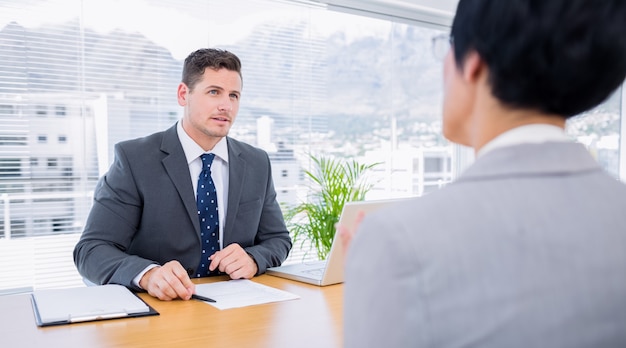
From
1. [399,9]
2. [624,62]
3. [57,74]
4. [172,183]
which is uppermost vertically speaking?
[399,9]

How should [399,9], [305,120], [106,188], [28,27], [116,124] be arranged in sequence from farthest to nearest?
[399,9]
[305,120]
[116,124]
[28,27]
[106,188]

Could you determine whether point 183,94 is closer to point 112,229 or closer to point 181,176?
point 181,176

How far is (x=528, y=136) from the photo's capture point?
27.0 inches

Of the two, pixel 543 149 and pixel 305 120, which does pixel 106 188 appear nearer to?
pixel 543 149

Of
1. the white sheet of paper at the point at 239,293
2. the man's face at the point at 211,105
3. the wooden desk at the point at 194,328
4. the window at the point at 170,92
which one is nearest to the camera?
the wooden desk at the point at 194,328

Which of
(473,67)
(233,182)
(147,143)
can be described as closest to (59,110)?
(147,143)

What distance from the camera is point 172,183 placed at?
2268 millimetres

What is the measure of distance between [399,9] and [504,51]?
14.1 feet

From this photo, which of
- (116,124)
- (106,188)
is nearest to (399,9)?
(116,124)

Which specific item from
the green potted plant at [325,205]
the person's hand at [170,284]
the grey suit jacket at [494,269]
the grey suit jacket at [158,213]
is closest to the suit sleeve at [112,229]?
the grey suit jacket at [158,213]

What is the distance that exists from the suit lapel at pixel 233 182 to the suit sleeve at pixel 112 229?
358mm

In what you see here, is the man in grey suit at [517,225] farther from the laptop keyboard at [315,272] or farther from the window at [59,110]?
the window at [59,110]

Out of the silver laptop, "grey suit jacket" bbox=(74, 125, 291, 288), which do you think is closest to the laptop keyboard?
the silver laptop

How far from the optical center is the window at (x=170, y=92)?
3.24m
